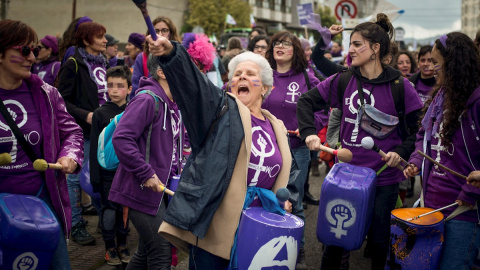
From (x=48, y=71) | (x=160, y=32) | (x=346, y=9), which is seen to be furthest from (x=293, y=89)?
(x=346, y=9)

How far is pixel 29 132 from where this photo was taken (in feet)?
11.0

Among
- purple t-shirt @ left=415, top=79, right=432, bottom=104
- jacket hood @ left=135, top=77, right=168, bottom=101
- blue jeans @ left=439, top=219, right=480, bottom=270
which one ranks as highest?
jacket hood @ left=135, top=77, right=168, bottom=101

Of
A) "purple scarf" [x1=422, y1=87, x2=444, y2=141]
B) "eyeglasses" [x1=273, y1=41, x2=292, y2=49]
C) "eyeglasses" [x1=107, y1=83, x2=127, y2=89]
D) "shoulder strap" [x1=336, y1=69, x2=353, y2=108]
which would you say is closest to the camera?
"purple scarf" [x1=422, y1=87, x2=444, y2=141]

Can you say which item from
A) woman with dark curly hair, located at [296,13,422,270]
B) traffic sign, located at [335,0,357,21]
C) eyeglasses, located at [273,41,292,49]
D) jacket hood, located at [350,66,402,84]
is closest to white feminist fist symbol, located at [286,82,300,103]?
eyeglasses, located at [273,41,292,49]

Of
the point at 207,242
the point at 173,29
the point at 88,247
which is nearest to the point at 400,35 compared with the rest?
the point at 173,29

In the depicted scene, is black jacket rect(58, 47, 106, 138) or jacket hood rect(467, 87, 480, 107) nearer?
jacket hood rect(467, 87, 480, 107)

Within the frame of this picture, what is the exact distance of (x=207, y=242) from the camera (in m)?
3.11

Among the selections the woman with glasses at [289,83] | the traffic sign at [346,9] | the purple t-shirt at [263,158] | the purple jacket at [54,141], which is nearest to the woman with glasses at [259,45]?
the woman with glasses at [289,83]

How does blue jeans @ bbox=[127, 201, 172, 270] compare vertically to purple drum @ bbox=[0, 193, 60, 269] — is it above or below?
below

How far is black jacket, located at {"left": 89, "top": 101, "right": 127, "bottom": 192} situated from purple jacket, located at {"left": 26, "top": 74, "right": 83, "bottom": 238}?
1399 mm

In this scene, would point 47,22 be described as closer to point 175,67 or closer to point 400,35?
point 400,35

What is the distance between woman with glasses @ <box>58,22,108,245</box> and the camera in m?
5.94

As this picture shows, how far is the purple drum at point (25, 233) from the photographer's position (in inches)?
115

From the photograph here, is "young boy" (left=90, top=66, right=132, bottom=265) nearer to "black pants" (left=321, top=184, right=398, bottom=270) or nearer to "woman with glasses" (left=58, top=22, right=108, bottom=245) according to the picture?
"woman with glasses" (left=58, top=22, right=108, bottom=245)
